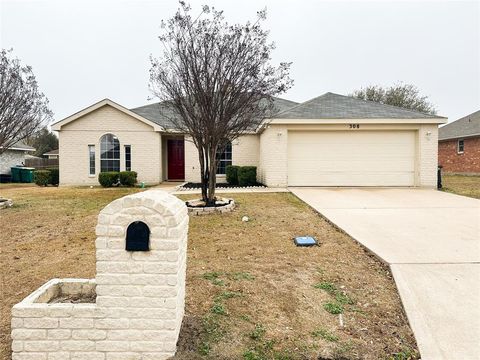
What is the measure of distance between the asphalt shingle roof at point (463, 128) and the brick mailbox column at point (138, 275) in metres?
25.4

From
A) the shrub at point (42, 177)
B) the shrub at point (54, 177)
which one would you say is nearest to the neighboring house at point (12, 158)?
the shrub at point (42, 177)

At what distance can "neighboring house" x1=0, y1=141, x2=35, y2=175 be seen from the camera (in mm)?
21797

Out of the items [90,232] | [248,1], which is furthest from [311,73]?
[90,232]

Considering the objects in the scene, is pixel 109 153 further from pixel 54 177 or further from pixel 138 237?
pixel 138 237

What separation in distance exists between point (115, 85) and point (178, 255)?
26.5 m

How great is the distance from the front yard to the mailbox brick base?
0.32m

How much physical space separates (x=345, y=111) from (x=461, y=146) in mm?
15974

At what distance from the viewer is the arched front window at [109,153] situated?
15359 mm

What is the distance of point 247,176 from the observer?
14352 millimetres

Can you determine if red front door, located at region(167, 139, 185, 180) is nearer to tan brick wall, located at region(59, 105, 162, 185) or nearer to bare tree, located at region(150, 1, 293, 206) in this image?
tan brick wall, located at region(59, 105, 162, 185)

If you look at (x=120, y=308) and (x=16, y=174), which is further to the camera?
(x=16, y=174)

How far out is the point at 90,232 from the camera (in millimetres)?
6070

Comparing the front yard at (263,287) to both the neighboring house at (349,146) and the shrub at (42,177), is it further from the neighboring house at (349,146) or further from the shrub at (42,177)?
the shrub at (42,177)

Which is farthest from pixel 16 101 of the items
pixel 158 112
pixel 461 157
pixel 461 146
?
pixel 461 146
